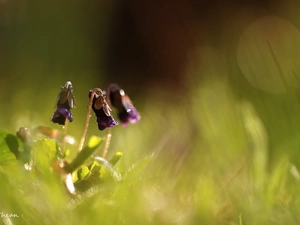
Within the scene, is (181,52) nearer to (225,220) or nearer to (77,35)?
(77,35)

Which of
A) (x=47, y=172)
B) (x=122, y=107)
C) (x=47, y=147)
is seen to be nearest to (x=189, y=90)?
(x=122, y=107)

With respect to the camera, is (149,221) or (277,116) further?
(277,116)

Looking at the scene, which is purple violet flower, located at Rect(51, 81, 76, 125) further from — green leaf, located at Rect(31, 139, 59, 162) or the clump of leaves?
green leaf, located at Rect(31, 139, 59, 162)

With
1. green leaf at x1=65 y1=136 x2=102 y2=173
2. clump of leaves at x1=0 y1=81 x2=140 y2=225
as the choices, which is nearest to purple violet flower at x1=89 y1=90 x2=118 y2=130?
clump of leaves at x1=0 y1=81 x2=140 y2=225

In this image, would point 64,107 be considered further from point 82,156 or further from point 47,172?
point 47,172

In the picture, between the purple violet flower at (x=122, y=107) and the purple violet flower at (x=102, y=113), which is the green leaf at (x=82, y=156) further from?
the purple violet flower at (x=122, y=107)

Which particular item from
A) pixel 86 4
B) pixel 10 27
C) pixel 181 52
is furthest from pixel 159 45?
pixel 10 27
